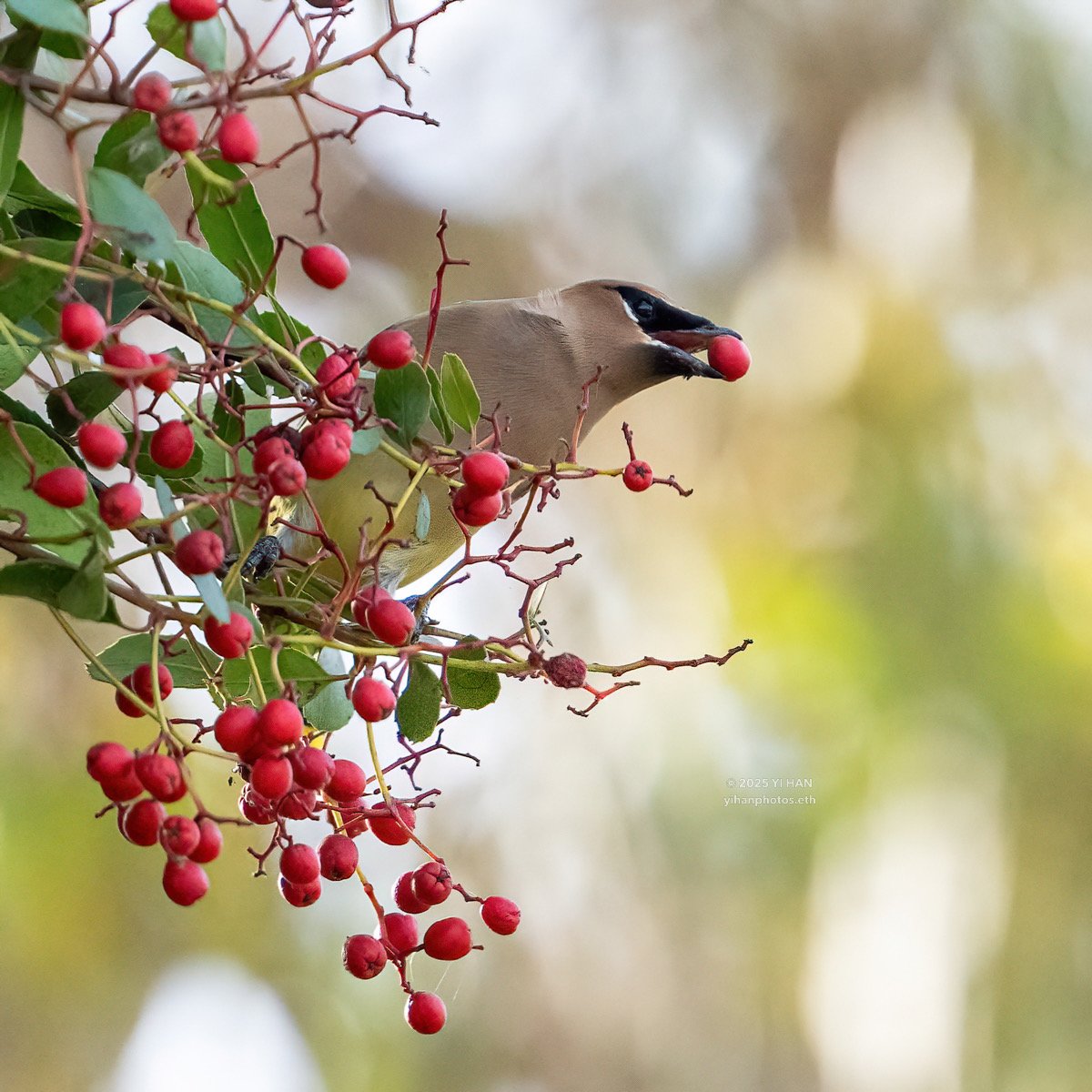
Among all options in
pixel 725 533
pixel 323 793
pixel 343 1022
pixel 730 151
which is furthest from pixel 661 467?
pixel 323 793

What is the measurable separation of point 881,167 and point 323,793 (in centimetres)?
233

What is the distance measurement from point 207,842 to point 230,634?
0.14m

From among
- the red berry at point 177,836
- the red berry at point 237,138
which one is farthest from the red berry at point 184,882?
the red berry at point 237,138

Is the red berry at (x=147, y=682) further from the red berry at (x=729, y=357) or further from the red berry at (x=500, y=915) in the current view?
the red berry at (x=729, y=357)

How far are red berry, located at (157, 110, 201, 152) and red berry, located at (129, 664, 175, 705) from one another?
24 centimetres

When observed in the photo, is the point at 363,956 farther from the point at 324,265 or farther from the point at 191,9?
the point at 191,9

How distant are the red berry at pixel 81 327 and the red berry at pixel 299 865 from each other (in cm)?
27

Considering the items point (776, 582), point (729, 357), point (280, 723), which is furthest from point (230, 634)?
point (776, 582)

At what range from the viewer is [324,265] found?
646mm

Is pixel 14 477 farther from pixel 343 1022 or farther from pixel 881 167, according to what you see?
pixel 881 167

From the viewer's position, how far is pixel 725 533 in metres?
2.50

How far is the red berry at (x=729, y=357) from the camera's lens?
3.17ft

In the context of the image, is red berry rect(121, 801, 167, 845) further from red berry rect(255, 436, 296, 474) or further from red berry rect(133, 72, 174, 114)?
red berry rect(133, 72, 174, 114)

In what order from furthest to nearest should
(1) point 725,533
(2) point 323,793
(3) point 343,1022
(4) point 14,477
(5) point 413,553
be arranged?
(1) point 725,533 < (3) point 343,1022 < (5) point 413,553 < (2) point 323,793 < (4) point 14,477
